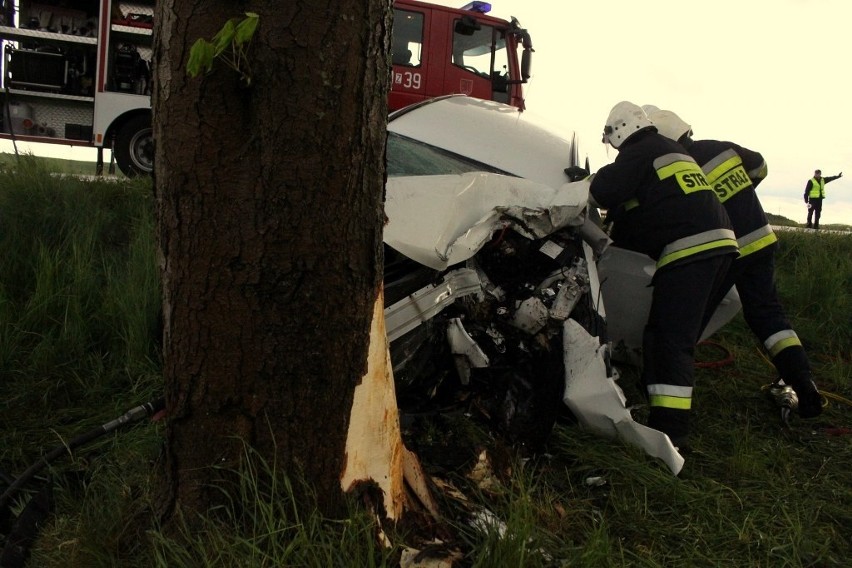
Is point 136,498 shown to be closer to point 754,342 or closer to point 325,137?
point 325,137

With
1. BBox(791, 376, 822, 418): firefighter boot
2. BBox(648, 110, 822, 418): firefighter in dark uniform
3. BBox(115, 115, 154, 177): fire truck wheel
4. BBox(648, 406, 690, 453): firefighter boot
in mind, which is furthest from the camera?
BBox(115, 115, 154, 177): fire truck wheel

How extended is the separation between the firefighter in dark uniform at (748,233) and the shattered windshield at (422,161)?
108cm

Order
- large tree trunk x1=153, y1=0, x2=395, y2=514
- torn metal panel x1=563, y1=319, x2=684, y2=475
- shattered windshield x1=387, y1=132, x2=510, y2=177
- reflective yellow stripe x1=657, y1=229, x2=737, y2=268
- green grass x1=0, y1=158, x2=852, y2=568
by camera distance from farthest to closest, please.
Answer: shattered windshield x1=387, y1=132, x2=510, y2=177
reflective yellow stripe x1=657, y1=229, x2=737, y2=268
torn metal panel x1=563, y1=319, x2=684, y2=475
green grass x1=0, y1=158, x2=852, y2=568
large tree trunk x1=153, y1=0, x2=395, y2=514

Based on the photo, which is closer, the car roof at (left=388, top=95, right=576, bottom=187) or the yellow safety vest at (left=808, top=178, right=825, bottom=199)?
the car roof at (left=388, top=95, right=576, bottom=187)

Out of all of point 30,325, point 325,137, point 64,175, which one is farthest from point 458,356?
point 64,175

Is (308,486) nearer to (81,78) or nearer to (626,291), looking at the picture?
(626,291)

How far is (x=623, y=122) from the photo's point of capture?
3715 millimetres

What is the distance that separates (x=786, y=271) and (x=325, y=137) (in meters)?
5.98

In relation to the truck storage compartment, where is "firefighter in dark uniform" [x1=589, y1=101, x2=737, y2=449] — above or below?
below

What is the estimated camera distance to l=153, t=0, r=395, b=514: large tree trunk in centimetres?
169

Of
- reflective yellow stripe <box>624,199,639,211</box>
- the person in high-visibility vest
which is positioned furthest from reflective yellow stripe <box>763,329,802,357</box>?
the person in high-visibility vest

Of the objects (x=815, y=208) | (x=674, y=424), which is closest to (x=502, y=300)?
(x=674, y=424)

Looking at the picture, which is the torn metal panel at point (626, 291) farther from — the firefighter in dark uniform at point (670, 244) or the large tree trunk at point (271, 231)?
the large tree trunk at point (271, 231)

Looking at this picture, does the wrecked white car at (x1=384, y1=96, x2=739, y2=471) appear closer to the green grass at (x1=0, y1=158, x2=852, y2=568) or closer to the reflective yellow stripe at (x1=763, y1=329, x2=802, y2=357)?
the green grass at (x1=0, y1=158, x2=852, y2=568)
